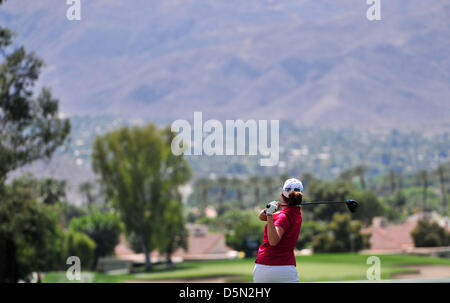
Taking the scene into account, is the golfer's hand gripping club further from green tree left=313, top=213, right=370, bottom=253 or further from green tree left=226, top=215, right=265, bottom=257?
green tree left=226, top=215, right=265, bottom=257

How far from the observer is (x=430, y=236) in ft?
223

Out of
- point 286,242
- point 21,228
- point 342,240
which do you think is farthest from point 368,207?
point 286,242

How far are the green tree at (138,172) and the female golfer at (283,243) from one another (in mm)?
48156

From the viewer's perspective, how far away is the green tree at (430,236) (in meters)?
67.0

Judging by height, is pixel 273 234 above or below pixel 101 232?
above

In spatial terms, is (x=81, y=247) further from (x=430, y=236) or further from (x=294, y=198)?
(x=294, y=198)

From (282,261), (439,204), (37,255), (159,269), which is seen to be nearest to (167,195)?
(159,269)

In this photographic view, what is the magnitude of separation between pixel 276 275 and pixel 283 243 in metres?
0.22

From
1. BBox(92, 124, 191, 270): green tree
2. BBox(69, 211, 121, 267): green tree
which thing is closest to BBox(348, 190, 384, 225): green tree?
BBox(69, 211, 121, 267): green tree

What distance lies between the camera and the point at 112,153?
180 ft

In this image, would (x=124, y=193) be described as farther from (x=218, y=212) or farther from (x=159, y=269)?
(x=218, y=212)

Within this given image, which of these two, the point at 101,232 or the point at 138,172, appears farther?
the point at 101,232

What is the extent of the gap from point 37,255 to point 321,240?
39968 millimetres
